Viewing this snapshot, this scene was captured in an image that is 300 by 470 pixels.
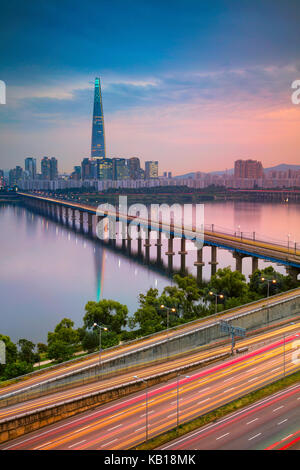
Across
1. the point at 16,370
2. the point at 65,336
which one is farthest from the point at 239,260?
the point at 16,370

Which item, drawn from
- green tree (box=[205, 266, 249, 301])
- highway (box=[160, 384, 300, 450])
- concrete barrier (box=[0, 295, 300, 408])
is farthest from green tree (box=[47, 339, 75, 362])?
green tree (box=[205, 266, 249, 301])

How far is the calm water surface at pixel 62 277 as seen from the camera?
94.6 feet

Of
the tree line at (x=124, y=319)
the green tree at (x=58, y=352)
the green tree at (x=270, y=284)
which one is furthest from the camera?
the green tree at (x=270, y=284)

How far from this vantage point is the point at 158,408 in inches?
501

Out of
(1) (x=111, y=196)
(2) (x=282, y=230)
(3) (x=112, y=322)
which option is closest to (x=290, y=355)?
(3) (x=112, y=322)

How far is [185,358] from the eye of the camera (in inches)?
673

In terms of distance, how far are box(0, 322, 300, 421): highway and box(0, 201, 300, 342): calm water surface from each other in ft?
33.6

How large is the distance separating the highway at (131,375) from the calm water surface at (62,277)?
1023 centimetres

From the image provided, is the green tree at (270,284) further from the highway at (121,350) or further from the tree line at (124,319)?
the highway at (121,350)

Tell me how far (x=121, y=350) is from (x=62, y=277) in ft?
75.1

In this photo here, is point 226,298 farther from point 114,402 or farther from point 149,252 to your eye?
point 149,252

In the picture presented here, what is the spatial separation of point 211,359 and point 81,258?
33385 mm

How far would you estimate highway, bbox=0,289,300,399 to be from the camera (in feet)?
51.3

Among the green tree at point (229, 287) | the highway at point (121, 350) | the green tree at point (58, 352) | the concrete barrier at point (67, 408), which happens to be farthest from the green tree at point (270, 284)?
the concrete barrier at point (67, 408)
